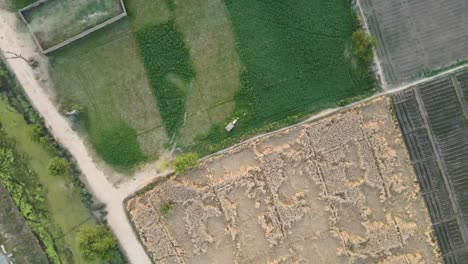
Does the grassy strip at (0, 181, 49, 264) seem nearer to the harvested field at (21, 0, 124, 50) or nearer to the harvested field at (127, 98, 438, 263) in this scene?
the harvested field at (127, 98, 438, 263)

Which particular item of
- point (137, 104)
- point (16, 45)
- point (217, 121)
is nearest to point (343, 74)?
point (217, 121)

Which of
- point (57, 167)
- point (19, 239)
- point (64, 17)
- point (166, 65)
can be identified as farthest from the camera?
point (19, 239)

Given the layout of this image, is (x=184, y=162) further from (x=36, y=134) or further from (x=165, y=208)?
(x=36, y=134)

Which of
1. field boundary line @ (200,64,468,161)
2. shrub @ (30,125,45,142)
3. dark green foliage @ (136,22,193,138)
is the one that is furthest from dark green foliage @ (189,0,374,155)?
shrub @ (30,125,45,142)

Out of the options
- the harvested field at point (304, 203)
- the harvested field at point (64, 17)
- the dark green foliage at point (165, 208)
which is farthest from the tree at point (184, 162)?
the harvested field at point (64, 17)

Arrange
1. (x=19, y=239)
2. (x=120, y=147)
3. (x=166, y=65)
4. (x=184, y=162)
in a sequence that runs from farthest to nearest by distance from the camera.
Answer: (x=19, y=239), (x=120, y=147), (x=166, y=65), (x=184, y=162)

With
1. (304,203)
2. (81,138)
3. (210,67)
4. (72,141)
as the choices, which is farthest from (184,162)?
(304,203)
